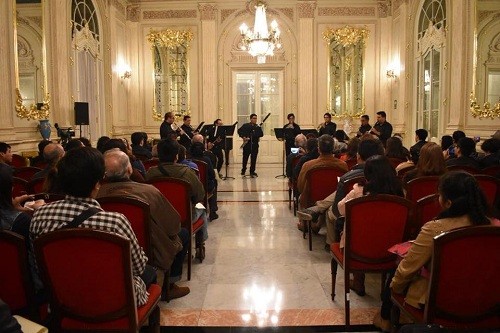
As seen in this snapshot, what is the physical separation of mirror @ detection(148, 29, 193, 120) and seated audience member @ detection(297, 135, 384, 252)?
8830mm

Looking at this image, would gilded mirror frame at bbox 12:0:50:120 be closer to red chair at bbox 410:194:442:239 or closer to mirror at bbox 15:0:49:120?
mirror at bbox 15:0:49:120

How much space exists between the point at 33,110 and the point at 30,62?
0.76m

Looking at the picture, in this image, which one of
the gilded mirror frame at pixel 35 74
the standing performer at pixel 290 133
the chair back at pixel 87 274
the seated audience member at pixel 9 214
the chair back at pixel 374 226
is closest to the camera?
the chair back at pixel 87 274

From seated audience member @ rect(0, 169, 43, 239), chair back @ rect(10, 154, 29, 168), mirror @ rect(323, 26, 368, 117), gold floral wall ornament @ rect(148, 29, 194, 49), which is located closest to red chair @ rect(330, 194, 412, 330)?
seated audience member @ rect(0, 169, 43, 239)

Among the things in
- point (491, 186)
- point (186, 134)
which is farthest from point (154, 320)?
point (186, 134)

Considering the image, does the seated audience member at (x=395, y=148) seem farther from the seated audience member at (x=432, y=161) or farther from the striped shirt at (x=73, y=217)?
the striped shirt at (x=73, y=217)

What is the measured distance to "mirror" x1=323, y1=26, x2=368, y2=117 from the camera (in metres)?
12.6

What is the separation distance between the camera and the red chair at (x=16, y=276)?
206cm

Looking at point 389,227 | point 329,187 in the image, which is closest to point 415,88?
point 329,187

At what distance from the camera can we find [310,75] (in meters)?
12.6

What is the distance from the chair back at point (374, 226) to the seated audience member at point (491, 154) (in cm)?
253

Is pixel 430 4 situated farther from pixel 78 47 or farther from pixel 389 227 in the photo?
pixel 389 227

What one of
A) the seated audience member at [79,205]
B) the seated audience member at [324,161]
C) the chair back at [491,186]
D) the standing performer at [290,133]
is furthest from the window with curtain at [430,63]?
the seated audience member at [79,205]

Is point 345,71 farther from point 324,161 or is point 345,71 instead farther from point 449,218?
point 449,218
